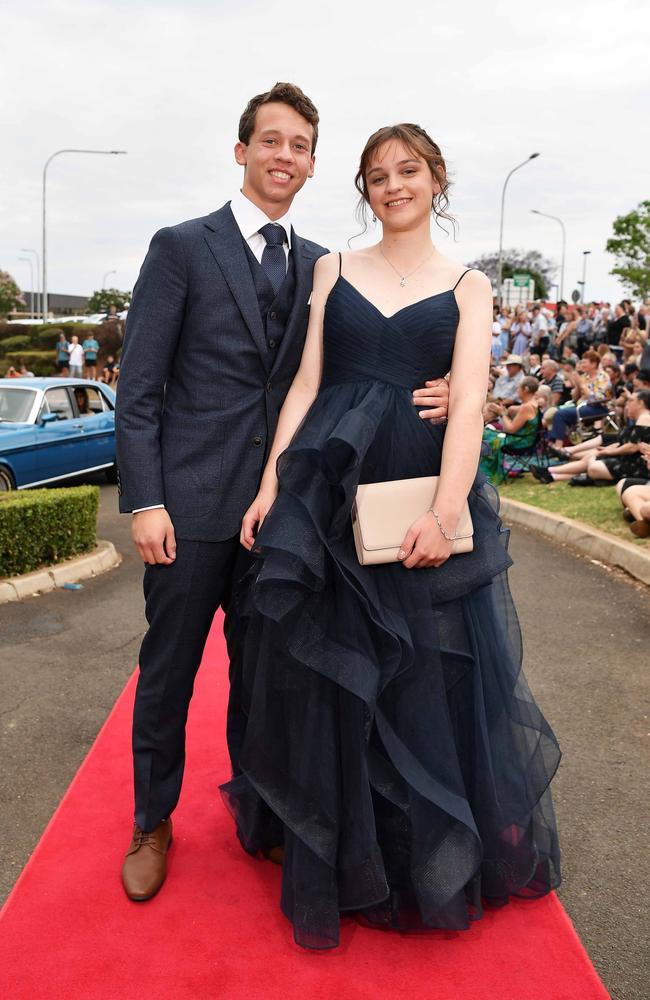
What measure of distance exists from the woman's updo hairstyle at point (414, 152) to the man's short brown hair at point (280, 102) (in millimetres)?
189

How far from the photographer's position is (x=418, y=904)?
8.27ft

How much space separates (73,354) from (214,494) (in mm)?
27014

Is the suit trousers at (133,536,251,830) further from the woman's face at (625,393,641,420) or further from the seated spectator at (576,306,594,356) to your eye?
the seated spectator at (576,306,594,356)

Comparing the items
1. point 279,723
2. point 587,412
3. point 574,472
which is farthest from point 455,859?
point 587,412

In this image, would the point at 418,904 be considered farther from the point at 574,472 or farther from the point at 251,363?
the point at 574,472

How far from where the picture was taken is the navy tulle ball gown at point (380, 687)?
2.46 meters

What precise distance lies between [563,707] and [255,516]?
99.1 inches

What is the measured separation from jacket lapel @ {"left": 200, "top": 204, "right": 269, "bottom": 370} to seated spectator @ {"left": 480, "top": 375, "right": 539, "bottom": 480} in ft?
29.1

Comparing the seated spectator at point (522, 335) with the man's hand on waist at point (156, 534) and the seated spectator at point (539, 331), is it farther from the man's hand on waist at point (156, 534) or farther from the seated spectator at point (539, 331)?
the man's hand on waist at point (156, 534)

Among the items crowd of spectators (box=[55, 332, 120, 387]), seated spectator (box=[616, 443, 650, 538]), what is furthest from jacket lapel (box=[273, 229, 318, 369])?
crowd of spectators (box=[55, 332, 120, 387])

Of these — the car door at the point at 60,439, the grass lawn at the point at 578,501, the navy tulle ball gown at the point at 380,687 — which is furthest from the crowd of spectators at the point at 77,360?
the navy tulle ball gown at the point at 380,687

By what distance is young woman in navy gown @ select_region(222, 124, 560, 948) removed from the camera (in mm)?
2465

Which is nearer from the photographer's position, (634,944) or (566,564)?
(634,944)

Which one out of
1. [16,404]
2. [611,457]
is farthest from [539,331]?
[16,404]
